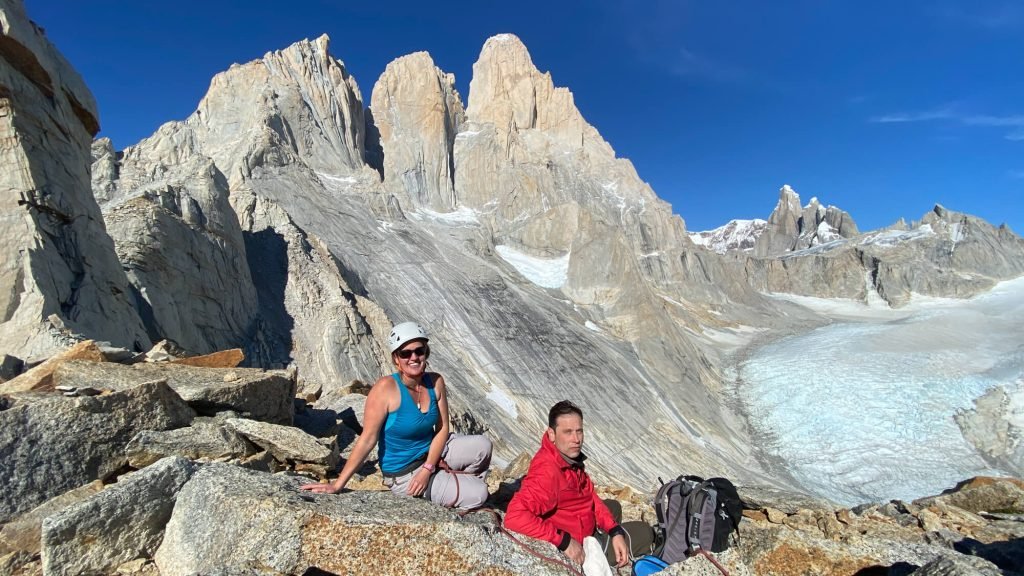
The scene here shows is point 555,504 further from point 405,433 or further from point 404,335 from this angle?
point 404,335

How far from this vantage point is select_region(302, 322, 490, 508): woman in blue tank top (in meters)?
4.96

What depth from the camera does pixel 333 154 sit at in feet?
180

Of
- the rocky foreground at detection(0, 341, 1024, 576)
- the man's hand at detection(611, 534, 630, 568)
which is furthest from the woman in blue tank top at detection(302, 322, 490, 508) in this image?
the man's hand at detection(611, 534, 630, 568)

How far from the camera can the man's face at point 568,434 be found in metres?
4.84

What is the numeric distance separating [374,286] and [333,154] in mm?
23594

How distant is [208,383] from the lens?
7.00 metres

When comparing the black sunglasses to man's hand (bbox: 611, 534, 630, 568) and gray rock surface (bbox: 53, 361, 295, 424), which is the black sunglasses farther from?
gray rock surface (bbox: 53, 361, 295, 424)

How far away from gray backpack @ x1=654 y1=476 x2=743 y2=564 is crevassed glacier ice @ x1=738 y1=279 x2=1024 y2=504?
33376 mm

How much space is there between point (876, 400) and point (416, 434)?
157 feet

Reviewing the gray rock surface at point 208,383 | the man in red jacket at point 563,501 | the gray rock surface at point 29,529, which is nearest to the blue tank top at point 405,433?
the man in red jacket at point 563,501

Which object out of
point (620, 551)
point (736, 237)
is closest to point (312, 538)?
point (620, 551)

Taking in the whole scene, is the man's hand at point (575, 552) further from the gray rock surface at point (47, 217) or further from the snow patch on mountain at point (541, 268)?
the snow patch on mountain at point (541, 268)

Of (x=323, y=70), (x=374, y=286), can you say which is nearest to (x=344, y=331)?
(x=374, y=286)

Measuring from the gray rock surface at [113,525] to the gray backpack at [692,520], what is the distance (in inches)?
167
